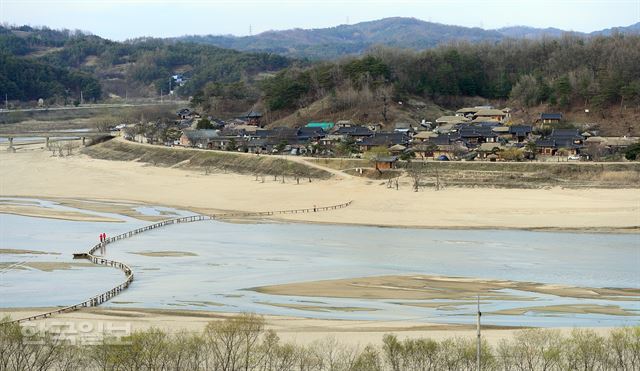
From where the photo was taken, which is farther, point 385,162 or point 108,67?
point 108,67

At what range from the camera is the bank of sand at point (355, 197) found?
1302 inches

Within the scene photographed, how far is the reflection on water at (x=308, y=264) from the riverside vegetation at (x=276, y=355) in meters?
3.74

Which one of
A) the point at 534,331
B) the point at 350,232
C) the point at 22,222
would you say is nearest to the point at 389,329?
the point at 534,331

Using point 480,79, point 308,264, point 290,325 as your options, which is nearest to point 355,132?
point 480,79

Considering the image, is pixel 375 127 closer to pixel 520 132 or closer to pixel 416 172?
pixel 520 132

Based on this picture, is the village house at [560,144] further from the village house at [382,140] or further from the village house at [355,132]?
the village house at [355,132]

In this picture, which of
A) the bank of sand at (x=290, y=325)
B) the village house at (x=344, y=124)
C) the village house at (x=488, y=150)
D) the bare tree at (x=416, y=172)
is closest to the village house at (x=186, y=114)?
the village house at (x=344, y=124)

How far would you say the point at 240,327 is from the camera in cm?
1630

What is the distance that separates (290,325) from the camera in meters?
19.0

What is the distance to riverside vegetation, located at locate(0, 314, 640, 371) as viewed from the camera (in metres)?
14.8

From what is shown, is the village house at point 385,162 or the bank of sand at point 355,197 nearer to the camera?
the bank of sand at point 355,197

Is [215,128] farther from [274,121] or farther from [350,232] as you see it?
[350,232]

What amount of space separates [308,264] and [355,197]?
13.1 meters

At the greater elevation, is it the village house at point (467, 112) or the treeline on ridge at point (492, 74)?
the treeline on ridge at point (492, 74)
